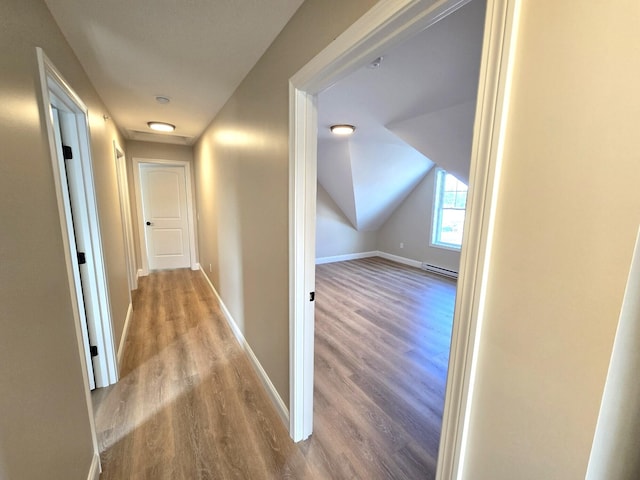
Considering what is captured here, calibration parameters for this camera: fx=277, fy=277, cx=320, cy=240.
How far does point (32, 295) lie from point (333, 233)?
549cm

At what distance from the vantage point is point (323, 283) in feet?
15.6

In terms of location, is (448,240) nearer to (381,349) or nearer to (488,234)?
(381,349)

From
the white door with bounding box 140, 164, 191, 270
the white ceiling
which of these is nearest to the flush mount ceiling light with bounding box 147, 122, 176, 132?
the white ceiling

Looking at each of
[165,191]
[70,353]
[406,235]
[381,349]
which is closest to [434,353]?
[381,349]

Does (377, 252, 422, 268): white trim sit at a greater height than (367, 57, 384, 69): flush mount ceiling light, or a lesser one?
lesser

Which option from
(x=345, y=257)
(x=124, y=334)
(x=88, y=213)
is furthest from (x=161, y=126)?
(x=345, y=257)

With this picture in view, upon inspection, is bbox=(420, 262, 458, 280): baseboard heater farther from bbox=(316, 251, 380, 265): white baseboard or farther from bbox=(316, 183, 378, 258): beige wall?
bbox=(316, 183, 378, 258): beige wall

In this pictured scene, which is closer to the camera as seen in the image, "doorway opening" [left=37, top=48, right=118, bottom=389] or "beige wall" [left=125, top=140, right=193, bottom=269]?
"doorway opening" [left=37, top=48, right=118, bottom=389]

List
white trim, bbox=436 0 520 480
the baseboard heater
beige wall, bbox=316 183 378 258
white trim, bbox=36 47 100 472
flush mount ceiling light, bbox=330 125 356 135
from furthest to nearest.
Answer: beige wall, bbox=316 183 378 258
the baseboard heater
flush mount ceiling light, bbox=330 125 356 135
white trim, bbox=36 47 100 472
white trim, bbox=436 0 520 480

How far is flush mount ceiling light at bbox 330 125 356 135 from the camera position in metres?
3.34

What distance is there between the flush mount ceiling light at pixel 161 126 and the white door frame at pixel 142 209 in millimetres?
1270

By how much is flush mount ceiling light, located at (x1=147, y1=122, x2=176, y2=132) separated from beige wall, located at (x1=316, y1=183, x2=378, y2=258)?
9.71 feet

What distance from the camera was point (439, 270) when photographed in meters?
5.38

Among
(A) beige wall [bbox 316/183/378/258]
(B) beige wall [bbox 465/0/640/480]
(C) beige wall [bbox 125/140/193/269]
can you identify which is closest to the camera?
(B) beige wall [bbox 465/0/640/480]
